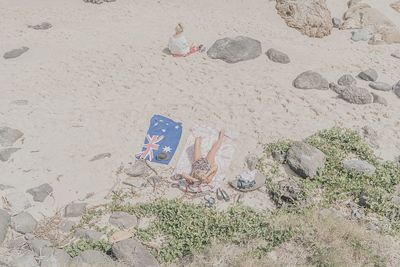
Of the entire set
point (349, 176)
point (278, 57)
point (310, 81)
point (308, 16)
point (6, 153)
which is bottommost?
point (6, 153)

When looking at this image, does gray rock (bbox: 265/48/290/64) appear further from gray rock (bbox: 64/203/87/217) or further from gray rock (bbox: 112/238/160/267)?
gray rock (bbox: 112/238/160/267)

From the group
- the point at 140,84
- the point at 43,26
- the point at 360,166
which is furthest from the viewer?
the point at 43,26

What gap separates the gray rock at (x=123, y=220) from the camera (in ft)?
29.4

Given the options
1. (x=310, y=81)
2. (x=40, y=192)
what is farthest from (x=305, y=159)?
(x=40, y=192)

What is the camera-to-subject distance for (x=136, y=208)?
9289mm

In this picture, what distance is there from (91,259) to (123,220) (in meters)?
1.15

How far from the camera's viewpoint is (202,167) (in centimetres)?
982

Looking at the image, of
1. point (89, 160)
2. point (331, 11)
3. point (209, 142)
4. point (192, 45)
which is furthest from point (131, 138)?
point (331, 11)

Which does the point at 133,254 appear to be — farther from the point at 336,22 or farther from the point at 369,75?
the point at 336,22

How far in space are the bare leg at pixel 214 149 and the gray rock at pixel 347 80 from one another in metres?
4.11

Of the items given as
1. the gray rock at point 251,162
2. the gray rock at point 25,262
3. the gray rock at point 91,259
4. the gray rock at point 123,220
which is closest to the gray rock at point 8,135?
the gray rock at point 123,220

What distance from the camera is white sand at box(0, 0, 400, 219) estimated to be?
10.8 meters

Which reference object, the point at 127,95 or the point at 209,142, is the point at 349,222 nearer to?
the point at 209,142

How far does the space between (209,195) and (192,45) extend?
21.1ft
